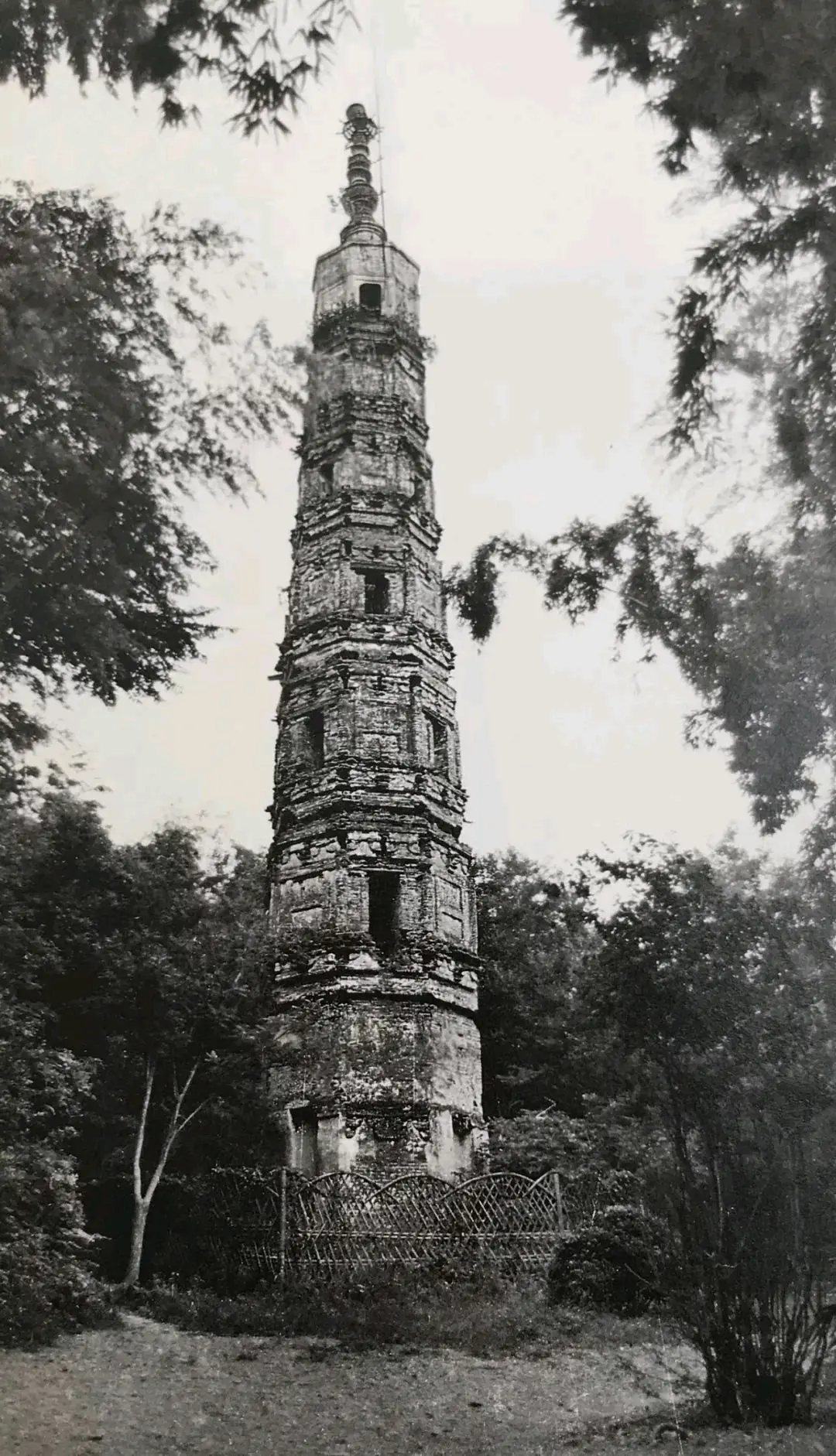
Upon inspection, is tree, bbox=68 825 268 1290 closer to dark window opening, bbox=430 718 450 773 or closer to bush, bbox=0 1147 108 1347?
bush, bbox=0 1147 108 1347

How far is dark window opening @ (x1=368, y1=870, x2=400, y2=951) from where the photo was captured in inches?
624

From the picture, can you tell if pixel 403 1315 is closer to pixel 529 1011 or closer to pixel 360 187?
pixel 529 1011

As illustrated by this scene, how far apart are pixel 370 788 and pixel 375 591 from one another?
4436mm

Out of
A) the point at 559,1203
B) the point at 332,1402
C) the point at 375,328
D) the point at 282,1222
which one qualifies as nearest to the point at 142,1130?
the point at 282,1222

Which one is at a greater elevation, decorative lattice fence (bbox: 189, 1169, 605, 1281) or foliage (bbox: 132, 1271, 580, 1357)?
decorative lattice fence (bbox: 189, 1169, 605, 1281)

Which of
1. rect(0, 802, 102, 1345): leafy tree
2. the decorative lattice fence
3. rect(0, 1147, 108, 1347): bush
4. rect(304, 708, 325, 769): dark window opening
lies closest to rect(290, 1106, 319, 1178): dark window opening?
the decorative lattice fence

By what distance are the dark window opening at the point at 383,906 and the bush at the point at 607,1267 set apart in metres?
5.42

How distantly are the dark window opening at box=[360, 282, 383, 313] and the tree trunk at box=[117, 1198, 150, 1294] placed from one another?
1740cm

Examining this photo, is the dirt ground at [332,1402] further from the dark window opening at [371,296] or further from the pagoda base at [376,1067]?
the dark window opening at [371,296]

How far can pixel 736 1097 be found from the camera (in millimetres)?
7969

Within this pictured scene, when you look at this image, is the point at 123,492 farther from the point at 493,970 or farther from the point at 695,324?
the point at 493,970

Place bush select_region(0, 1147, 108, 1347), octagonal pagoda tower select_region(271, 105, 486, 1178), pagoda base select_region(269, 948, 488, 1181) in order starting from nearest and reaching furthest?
1. bush select_region(0, 1147, 108, 1347)
2. pagoda base select_region(269, 948, 488, 1181)
3. octagonal pagoda tower select_region(271, 105, 486, 1178)

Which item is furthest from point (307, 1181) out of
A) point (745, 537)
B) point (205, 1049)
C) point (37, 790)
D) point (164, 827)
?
point (745, 537)

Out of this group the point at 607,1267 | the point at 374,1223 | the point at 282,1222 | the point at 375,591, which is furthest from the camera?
the point at 375,591
